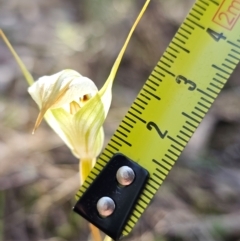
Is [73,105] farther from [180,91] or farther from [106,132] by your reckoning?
[106,132]

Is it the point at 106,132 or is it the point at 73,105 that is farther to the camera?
the point at 106,132

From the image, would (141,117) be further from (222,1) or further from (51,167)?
(51,167)

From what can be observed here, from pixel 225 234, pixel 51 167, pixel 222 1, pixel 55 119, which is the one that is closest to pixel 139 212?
pixel 55 119

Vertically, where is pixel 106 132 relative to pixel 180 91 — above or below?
below

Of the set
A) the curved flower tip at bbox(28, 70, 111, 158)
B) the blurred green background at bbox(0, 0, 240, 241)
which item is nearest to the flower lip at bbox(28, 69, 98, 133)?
the curved flower tip at bbox(28, 70, 111, 158)

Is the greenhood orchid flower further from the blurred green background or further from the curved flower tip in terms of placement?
the blurred green background

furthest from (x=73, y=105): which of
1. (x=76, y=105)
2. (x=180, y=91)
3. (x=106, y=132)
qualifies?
(x=106, y=132)
